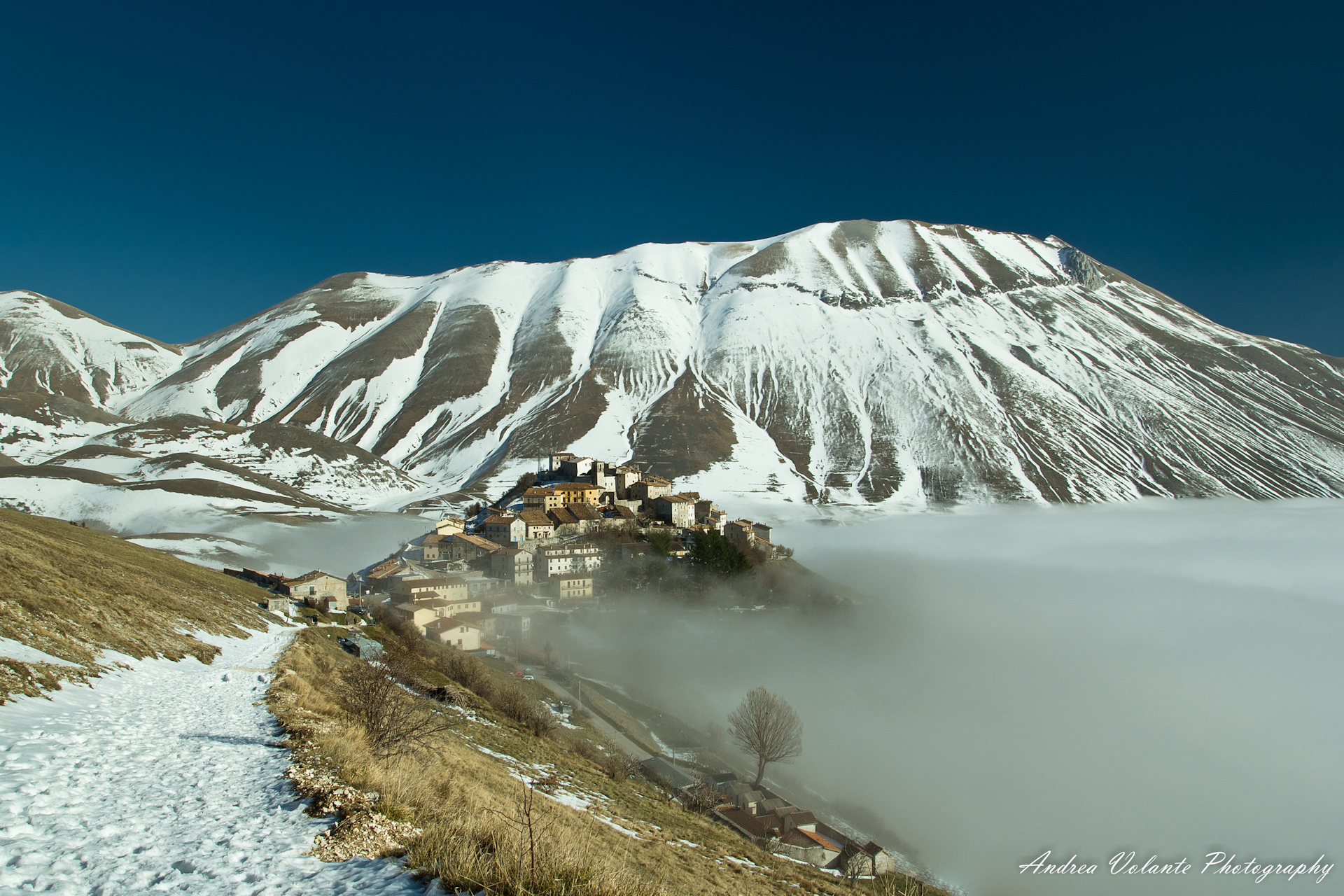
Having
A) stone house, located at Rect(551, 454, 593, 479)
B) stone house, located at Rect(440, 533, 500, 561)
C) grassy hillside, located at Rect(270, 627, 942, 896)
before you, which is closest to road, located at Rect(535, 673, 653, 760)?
grassy hillside, located at Rect(270, 627, 942, 896)

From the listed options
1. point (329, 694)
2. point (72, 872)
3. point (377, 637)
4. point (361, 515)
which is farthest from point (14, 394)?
point (72, 872)

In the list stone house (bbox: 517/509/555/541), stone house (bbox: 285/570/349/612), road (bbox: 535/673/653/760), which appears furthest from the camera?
stone house (bbox: 517/509/555/541)

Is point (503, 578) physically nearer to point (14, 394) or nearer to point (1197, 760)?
point (1197, 760)

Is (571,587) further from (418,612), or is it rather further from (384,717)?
(384,717)

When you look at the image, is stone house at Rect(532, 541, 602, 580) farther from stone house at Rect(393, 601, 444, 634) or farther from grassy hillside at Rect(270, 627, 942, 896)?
grassy hillside at Rect(270, 627, 942, 896)

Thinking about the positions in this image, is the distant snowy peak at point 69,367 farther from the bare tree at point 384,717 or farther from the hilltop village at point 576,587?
the bare tree at point 384,717

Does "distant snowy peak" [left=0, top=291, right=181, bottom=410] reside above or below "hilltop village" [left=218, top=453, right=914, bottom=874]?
above

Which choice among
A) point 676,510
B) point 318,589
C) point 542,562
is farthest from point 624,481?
point 318,589
